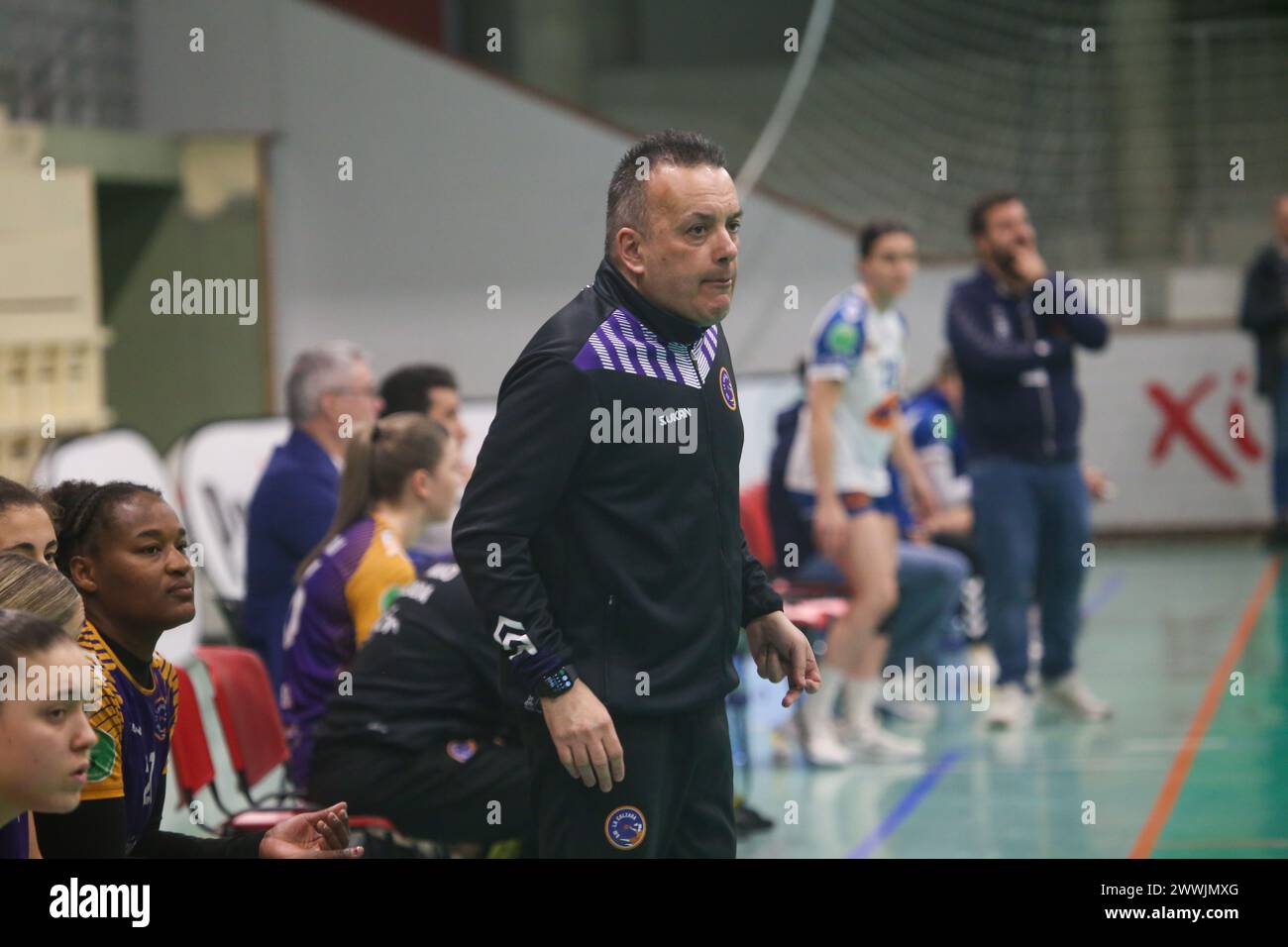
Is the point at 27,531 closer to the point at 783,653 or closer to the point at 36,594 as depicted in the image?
the point at 36,594

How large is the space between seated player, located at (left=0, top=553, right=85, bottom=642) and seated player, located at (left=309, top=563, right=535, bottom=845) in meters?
1.30

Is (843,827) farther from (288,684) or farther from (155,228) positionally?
(155,228)

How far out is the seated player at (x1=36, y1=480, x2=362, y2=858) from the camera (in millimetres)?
2746

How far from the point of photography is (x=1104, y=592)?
9.95 metres

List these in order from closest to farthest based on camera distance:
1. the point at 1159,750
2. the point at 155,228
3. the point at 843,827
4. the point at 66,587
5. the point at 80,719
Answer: the point at 80,719 < the point at 66,587 < the point at 843,827 < the point at 1159,750 < the point at 155,228

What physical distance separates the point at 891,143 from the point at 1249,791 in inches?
340

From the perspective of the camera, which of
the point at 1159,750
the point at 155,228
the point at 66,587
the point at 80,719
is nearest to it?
the point at 80,719

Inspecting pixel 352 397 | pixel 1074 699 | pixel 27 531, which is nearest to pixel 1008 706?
pixel 1074 699

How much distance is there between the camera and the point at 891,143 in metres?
13.3

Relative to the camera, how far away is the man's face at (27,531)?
2.91 metres

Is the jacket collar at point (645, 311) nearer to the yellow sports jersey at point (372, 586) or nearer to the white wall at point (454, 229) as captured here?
the yellow sports jersey at point (372, 586)

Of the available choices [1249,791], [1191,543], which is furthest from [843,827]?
[1191,543]

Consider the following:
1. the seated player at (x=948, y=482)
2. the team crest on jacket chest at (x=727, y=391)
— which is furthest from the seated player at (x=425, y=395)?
the seated player at (x=948, y=482)

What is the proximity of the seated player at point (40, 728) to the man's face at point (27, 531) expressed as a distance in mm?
473
